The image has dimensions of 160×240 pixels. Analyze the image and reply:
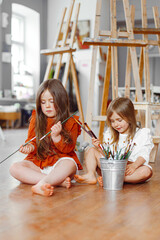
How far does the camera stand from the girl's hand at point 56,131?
5.96 ft

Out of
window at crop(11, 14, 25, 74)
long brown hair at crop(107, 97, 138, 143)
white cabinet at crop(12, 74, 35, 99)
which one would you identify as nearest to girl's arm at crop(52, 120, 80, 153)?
long brown hair at crop(107, 97, 138, 143)

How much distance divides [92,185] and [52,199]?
410mm

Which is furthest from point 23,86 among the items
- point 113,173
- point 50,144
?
point 113,173

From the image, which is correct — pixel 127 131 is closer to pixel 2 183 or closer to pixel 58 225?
pixel 2 183

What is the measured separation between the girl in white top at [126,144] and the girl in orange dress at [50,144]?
0.35ft

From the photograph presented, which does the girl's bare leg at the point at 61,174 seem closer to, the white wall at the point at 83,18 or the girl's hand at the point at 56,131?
the girl's hand at the point at 56,131

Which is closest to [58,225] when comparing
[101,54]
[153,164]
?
[153,164]

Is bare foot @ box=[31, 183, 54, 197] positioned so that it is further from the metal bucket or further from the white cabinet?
the white cabinet

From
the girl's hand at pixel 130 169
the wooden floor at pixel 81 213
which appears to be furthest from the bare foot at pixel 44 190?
the girl's hand at pixel 130 169

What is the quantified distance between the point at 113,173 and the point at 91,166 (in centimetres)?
24

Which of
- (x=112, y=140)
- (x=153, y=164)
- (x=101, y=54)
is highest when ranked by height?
(x=101, y=54)

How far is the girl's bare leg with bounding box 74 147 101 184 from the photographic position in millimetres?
1977

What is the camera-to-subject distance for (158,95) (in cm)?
646

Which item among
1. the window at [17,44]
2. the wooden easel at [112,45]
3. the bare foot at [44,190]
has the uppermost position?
the window at [17,44]
